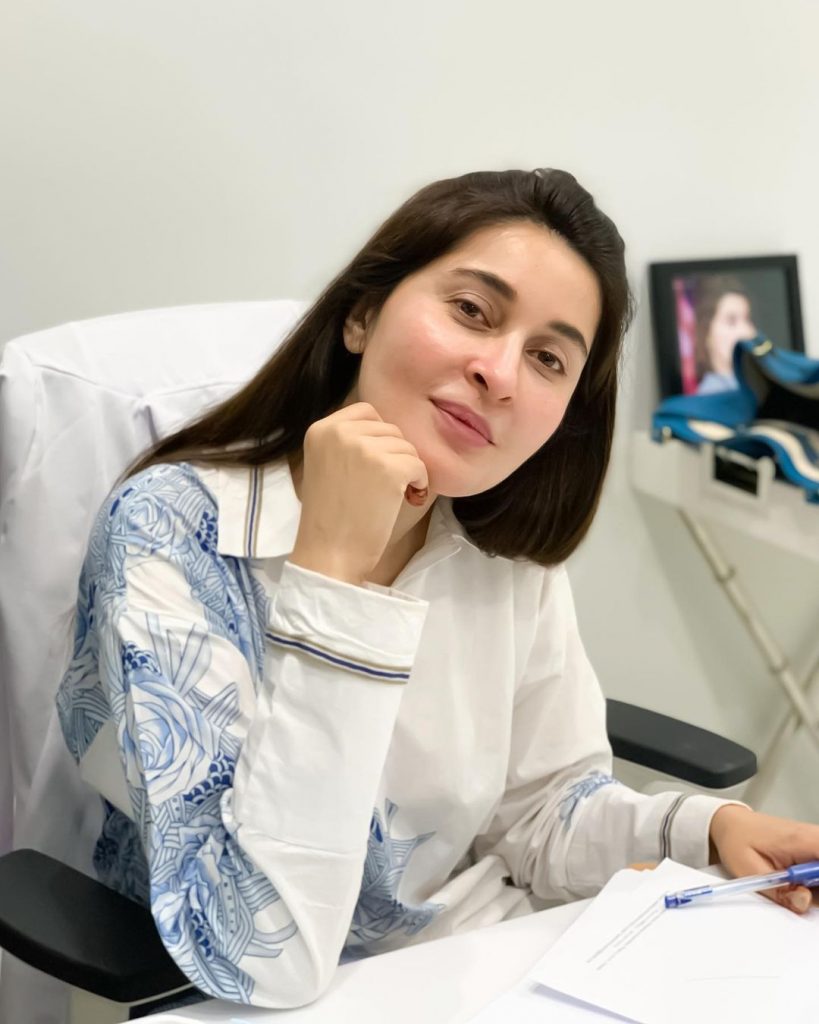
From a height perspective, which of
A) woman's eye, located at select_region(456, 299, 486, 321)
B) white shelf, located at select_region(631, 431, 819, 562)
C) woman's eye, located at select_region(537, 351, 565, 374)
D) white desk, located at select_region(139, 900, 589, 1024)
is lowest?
white desk, located at select_region(139, 900, 589, 1024)

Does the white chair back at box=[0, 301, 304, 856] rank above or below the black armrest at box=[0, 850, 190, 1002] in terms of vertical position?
above

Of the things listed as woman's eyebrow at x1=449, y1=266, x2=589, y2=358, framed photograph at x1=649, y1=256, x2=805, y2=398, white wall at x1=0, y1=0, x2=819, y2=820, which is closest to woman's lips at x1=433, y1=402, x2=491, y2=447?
woman's eyebrow at x1=449, y1=266, x2=589, y2=358

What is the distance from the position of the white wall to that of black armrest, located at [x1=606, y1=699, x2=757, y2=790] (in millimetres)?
923

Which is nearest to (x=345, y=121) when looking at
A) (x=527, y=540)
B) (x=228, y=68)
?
(x=228, y=68)

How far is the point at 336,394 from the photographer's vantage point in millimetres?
1039

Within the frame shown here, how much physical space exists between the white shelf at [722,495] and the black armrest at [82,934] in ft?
4.03

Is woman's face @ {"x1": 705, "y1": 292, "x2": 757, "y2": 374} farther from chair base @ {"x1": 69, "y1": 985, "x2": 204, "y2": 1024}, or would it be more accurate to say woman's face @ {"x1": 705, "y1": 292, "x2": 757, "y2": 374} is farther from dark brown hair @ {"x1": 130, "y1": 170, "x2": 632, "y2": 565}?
chair base @ {"x1": 69, "y1": 985, "x2": 204, "y2": 1024}

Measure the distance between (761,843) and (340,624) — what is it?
44cm

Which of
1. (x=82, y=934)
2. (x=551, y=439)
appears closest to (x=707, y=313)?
(x=551, y=439)

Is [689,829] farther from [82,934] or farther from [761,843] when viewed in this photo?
[82,934]

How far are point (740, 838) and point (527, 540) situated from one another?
13.4 inches

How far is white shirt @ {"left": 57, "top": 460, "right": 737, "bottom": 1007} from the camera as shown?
2.37ft

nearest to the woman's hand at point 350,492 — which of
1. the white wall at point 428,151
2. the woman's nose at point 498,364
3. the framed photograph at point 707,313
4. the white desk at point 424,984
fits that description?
the woman's nose at point 498,364

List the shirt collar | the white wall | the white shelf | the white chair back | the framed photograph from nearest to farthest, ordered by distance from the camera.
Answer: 1. the shirt collar
2. the white chair back
3. the white wall
4. the white shelf
5. the framed photograph
